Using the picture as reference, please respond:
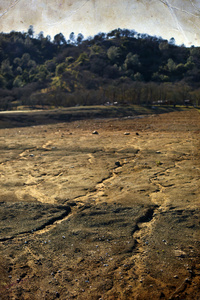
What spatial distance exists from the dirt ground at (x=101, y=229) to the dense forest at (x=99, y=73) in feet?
74.0

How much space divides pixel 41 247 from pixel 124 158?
12.8 ft

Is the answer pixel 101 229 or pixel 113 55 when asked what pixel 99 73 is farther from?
pixel 101 229

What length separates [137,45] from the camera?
71562 millimetres

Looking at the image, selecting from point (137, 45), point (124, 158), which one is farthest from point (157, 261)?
point (137, 45)

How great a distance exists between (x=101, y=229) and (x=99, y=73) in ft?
183

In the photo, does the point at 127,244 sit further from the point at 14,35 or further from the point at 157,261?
the point at 14,35

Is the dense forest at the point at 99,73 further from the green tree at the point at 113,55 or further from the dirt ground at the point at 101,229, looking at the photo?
the dirt ground at the point at 101,229

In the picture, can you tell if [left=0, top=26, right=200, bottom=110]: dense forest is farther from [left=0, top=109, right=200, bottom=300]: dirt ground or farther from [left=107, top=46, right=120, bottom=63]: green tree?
[left=0, top=109, right=200, bottom=300]: dirt ground

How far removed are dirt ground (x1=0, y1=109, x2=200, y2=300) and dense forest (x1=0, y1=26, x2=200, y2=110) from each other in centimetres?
2256

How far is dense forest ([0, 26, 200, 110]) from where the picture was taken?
29794 mm

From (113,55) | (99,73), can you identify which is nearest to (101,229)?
(99,73)

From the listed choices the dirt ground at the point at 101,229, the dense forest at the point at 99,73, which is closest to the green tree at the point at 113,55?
the dense forest at the point at 99,73

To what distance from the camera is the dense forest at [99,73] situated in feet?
97.7

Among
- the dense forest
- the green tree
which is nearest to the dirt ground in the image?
the dense forest
